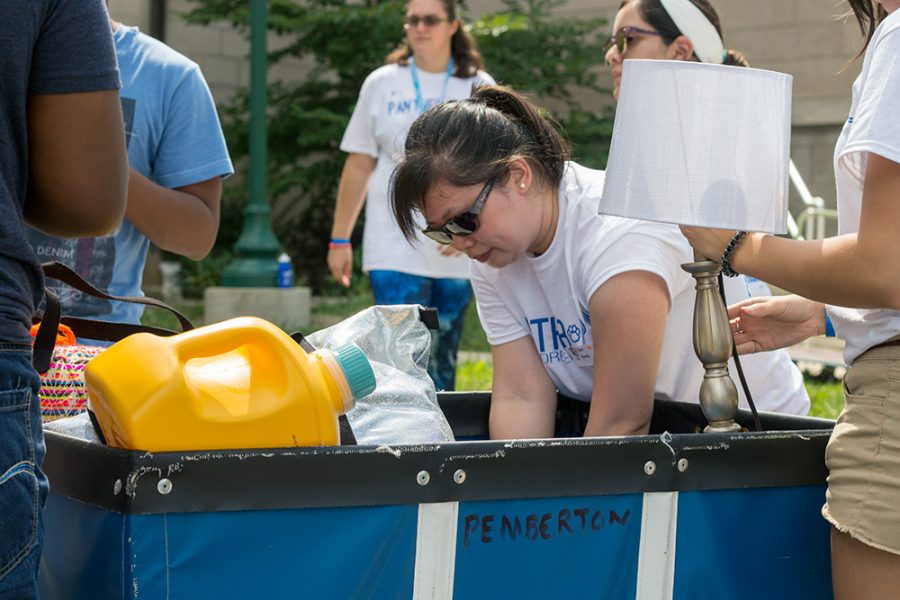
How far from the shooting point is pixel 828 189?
12.0 metres

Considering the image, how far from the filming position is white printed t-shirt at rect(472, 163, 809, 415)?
2.36 metres

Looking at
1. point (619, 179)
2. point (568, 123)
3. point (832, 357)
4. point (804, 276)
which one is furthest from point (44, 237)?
point (568, 123)

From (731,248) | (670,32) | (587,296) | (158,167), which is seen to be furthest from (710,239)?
(670,32)

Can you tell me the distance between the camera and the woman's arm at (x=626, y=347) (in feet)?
7.54

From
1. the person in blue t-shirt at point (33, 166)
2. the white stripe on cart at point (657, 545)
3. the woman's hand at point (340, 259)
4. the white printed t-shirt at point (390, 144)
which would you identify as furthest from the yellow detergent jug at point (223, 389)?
the woman's hand at point (340, 259)

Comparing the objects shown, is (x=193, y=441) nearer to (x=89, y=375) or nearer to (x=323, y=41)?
(x=89, y=375)

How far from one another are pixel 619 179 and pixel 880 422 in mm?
510

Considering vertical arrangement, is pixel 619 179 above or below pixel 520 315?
above

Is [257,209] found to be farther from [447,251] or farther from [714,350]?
[714,350]

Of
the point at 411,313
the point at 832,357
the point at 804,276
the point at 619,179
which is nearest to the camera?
the point at 804,276

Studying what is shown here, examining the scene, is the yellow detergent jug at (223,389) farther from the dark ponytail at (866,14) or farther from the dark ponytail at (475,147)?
A: the dark ponytail at (866,14)

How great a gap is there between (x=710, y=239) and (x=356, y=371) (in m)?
0.58

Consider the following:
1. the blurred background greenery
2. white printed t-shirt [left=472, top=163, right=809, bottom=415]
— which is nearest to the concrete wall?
the blurred background greenery

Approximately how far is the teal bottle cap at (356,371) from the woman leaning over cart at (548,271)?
0.76m
